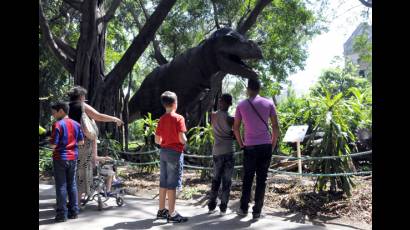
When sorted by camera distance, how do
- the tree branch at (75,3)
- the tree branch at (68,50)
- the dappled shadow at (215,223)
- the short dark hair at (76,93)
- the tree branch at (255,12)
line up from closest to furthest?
the dappled shadow at (215,223) → the short dark hair at (76,93) → the tree branch at (68,50) → the tree branch at (75,3) → the tree branch at (255,12)

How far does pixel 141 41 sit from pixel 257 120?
4785 millimetres

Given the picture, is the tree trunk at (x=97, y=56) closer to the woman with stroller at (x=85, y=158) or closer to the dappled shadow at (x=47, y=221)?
the woman with stroller at (x=85, y=158)

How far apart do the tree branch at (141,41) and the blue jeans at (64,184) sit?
4.35m

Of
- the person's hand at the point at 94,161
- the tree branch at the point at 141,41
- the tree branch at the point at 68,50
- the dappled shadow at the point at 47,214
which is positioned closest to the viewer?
the dappled shadow at the point at 47,214

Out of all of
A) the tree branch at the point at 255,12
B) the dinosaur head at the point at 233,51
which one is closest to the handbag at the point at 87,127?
the dinosaur head at the point at 233,51

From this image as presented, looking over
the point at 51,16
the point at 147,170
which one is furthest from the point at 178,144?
the point at 51,16

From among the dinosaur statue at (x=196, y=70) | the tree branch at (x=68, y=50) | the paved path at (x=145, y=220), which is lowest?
the paved path at (x=145, y=220)

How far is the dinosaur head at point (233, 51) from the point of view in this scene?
8484 mm

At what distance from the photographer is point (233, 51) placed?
8.75 metres

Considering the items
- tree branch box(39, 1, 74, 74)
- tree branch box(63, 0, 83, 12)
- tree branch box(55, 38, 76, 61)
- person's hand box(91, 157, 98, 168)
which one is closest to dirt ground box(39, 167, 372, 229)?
person's hand box(91, 157, 98, 168)

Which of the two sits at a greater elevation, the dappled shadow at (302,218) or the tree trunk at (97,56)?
the tree trunk at (97,56)

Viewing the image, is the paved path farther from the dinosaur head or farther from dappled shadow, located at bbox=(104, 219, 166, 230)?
the dinosaur head
